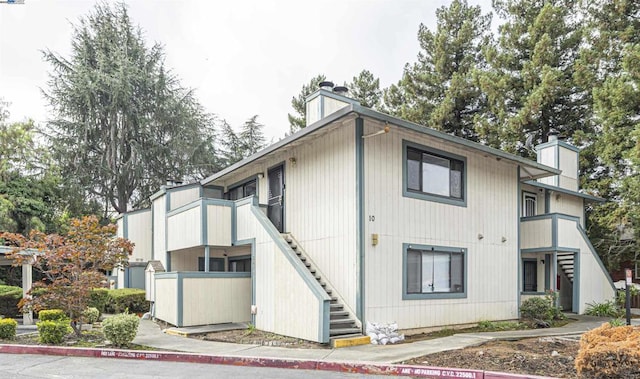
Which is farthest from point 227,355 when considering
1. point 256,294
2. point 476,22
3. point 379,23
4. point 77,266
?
point 476,22

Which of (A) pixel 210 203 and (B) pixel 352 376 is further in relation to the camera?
(A) pixel 210 203

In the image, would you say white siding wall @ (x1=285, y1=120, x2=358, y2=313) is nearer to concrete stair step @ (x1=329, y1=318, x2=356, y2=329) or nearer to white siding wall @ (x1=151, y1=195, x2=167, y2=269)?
concrete stair step @ (x1=329, y1=318, x2=356, y2=329)

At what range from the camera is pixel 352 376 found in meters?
7.33

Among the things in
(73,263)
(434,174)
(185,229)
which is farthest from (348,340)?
(185,229)

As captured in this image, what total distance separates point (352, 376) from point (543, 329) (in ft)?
24.4

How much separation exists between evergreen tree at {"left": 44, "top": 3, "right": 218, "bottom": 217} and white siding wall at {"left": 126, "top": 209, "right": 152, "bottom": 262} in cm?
1017

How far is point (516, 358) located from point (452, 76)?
23.5m

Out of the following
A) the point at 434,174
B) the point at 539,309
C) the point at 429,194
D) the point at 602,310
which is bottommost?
the point at 602,310

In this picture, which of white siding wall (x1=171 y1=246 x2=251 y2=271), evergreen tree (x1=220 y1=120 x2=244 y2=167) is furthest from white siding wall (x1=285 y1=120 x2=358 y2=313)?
evergreen tree (x1=220 y1=120 x2=244 y2=167)

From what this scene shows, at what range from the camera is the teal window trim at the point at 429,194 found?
11633mm

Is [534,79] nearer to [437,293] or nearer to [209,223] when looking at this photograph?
[437,293]

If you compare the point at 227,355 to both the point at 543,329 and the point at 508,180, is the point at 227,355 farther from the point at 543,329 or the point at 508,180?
the point at 508,180

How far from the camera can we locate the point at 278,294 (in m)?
11.2

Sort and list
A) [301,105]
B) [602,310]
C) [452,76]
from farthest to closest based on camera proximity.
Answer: [301,105], [452,76], [602,310]
